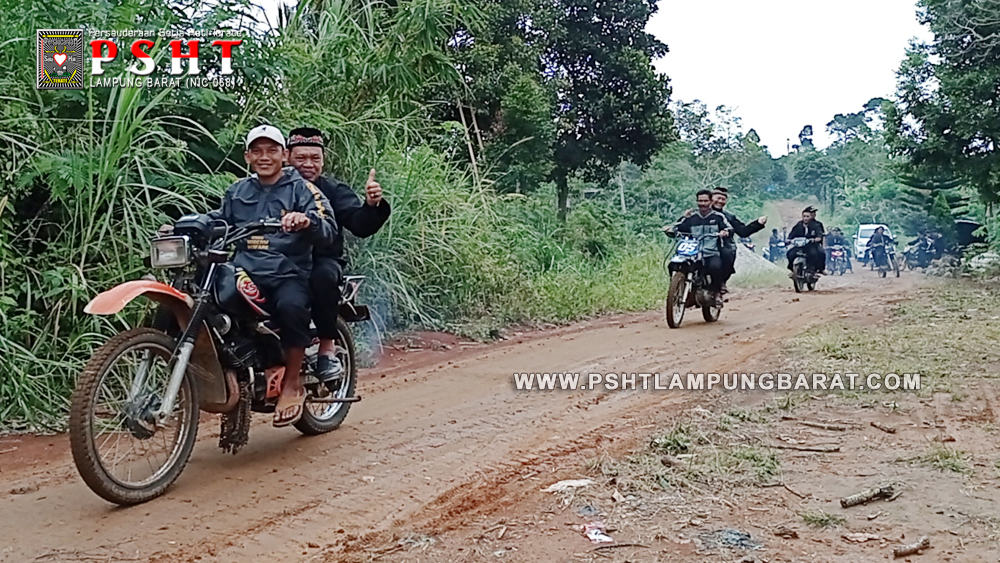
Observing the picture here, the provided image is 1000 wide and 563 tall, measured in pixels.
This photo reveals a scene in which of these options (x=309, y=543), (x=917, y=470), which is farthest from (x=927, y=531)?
(x=309, y=543)

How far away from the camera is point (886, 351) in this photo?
7629 mm

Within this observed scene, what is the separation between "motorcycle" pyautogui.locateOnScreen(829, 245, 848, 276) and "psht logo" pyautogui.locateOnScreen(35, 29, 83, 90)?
2431 cm

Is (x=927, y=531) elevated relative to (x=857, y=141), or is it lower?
lower

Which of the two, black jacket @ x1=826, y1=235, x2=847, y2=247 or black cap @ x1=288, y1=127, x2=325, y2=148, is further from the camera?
black jacket @ x1=826, y1=235, x2=847, y2=247

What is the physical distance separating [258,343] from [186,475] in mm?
734

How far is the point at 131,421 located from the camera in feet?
12.9

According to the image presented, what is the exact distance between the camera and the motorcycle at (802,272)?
56.2ft

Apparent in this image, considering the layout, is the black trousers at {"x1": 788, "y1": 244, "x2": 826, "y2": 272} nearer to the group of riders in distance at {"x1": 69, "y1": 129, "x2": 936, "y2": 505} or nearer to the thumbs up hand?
the group of riders in distance at {"x1": 69, "y1": 129, "x2": 936, "y2": 505}

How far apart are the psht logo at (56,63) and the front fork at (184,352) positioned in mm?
2961

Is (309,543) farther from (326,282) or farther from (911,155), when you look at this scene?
(911,155)

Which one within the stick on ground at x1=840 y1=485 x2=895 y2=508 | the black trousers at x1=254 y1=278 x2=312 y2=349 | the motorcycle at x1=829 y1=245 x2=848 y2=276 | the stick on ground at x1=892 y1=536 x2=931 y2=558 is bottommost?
the motorcycle at x1=829 y1=245 x2=848 y2=276

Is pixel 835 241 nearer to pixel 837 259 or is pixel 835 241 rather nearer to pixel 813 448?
pixel 837 259

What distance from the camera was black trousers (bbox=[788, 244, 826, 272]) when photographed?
17.4 meters

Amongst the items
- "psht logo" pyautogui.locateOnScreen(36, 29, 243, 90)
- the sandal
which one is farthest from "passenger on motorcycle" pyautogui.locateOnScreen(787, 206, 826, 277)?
the sandal
